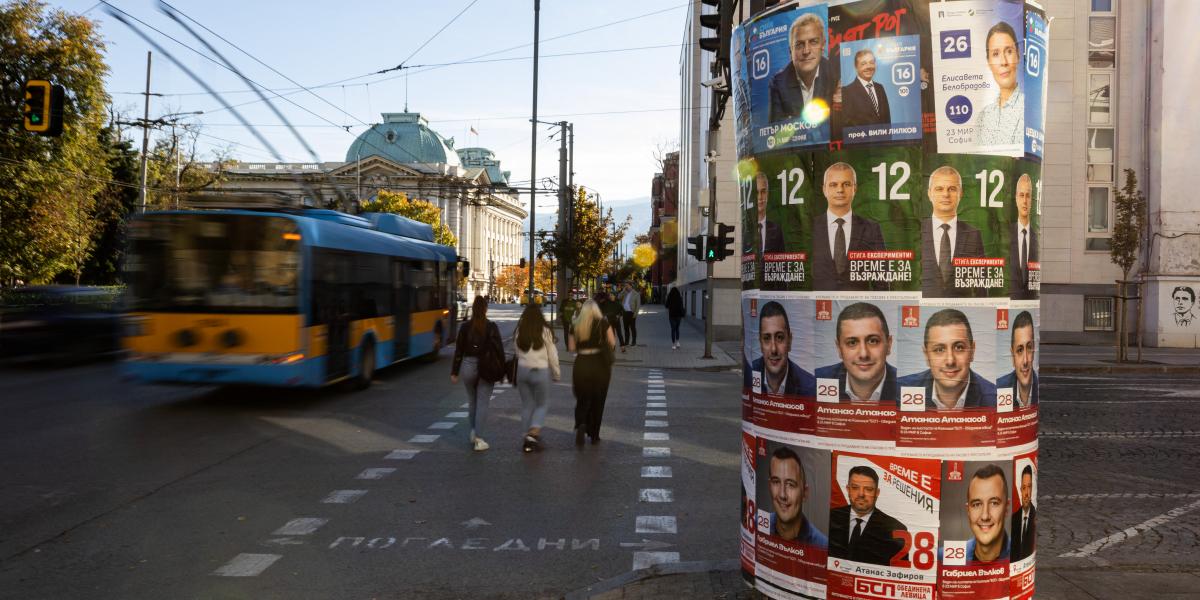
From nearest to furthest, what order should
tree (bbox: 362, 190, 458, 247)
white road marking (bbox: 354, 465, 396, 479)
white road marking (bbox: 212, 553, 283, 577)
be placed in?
white road marking (bbox: 212, 553, 283, 577) → white road marking (bbox: 354, 465, 396, 479) → tree (bbox: 362, 190, 458, 247)

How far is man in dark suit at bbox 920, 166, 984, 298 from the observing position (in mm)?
3889

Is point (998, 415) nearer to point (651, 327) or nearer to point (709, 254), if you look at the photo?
point (709, 254)

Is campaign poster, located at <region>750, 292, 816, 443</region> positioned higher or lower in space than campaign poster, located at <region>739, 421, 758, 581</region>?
higher

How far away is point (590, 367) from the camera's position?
422 inches

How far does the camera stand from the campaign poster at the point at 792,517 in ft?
13.3

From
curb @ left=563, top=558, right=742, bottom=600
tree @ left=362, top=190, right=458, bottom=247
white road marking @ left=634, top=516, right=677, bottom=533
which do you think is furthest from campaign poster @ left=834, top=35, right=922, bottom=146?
tree @ left=362, top=190, right=458, bottom=247

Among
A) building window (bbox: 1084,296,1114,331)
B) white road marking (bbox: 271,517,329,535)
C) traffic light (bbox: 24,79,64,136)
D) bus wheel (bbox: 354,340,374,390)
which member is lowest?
white road marking (bbox: 271,517,329,535)

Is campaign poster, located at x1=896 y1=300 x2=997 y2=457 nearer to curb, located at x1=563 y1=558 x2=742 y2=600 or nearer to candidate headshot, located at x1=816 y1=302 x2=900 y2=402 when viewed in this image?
candidate headshot, located at x1=816 y1=302 x2=900 y2=402

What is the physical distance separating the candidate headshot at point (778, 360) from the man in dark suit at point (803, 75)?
0.86 metres

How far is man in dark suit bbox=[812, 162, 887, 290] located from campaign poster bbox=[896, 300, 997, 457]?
0.27 m

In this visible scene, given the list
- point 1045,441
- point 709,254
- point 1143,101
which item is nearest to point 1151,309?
point 1143,101

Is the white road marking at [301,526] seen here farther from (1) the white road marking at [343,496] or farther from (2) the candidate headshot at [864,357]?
(2) the candidate headshot at [864,357]

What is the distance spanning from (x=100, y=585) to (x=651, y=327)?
37312 millimetres

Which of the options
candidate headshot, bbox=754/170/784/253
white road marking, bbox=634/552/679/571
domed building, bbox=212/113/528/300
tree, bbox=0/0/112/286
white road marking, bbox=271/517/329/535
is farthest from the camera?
domed building, bbox=212/113/528/300
